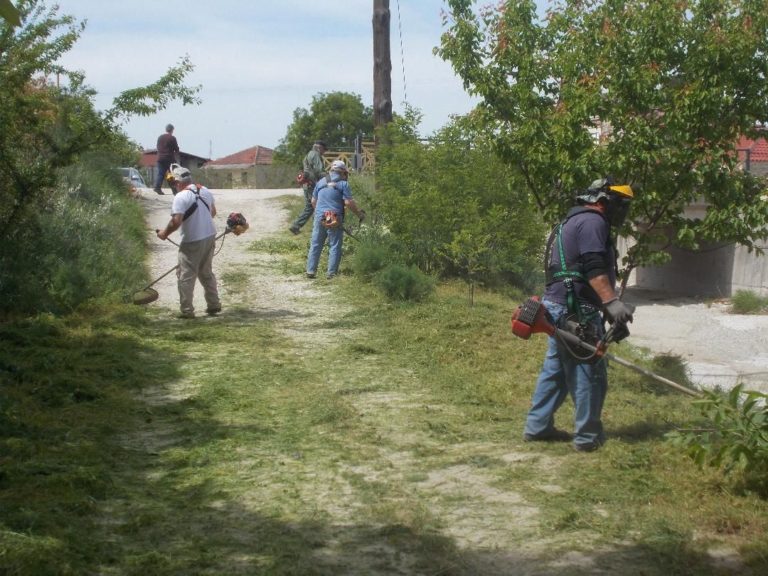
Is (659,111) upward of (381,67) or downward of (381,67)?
downward

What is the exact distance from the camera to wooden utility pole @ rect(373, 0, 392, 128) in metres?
17.6

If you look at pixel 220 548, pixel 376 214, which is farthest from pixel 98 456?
pixel 376 214

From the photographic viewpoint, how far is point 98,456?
630 centimetres

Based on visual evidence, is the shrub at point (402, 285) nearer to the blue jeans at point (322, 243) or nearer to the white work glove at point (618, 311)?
the blue jeans at point (322, 243)

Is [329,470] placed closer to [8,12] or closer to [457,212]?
[8,12]

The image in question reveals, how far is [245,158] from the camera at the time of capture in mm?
87938

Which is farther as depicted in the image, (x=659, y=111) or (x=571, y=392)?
(x=659, y=111)

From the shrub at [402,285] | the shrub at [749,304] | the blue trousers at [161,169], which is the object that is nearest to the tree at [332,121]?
the blue trousers at [161,169]

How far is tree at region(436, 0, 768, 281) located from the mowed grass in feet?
5.73

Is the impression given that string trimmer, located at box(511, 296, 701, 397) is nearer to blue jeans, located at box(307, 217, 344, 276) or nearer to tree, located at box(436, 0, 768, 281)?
tree, located at box(436, 0, 768, 281)

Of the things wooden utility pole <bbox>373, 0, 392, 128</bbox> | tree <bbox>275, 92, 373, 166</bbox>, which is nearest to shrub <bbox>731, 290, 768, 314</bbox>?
wooden utility pole <bbox>373, 0, 392, 128</bbox>

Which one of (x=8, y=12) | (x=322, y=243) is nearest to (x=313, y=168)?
(x=322, y=243)

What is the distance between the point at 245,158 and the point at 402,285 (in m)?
77.2

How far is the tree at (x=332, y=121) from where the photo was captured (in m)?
60.5
